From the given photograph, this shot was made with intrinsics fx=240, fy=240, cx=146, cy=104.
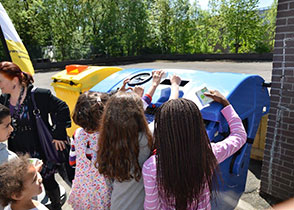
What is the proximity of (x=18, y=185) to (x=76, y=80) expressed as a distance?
2.58 metres

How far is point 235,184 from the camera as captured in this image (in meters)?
2.62

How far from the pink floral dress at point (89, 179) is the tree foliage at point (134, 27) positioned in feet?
66.5

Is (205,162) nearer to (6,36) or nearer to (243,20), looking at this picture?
(6,36)

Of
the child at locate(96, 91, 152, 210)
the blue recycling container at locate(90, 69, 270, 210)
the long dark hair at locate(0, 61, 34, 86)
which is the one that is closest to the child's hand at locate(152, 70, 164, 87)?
the blue recycling container at locate(90, 69, 270, 210)

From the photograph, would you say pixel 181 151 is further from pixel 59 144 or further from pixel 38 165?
pixel 59 144

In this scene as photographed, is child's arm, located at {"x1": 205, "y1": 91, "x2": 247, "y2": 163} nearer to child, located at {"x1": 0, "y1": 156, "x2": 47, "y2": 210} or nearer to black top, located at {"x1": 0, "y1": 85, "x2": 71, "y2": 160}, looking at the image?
child, located at {"x1": 0, "y1": 156, "x2": 47, "y2": 210}

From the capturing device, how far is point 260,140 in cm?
366

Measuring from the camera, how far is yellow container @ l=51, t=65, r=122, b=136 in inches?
150

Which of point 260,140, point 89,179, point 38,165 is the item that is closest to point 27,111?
point 38,165

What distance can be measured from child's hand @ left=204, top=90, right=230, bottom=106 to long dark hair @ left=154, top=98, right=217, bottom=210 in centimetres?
56

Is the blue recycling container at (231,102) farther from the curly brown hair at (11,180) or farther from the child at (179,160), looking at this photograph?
the curly brown hair at (11,180)

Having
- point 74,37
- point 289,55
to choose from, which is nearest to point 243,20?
point 74,37

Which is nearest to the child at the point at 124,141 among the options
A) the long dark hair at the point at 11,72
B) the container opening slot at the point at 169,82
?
the long dark hair at the point at 11,72

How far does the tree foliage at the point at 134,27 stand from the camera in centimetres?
1995
